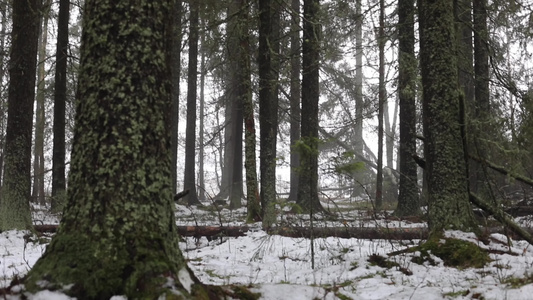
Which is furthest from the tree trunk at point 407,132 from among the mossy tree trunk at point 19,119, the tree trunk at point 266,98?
the mossy tree trunk at point 19,119

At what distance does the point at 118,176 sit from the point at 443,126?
13.0ft

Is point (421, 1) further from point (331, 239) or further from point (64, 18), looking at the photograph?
point (64, 18)

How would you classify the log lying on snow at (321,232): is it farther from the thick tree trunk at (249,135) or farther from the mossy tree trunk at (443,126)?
the thick tree trunk at (249,135)

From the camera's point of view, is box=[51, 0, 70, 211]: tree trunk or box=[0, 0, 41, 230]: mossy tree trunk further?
box=[51, 0, 70, 211]: tree trunk

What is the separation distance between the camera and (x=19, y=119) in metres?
7.82

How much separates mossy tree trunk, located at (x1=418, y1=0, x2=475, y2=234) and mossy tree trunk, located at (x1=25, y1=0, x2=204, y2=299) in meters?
3.45

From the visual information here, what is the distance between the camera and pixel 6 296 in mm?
2535

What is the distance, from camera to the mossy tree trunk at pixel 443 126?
504cm

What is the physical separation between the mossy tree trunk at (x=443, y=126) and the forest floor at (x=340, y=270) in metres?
0.29

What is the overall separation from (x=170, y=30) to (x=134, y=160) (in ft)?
3.30

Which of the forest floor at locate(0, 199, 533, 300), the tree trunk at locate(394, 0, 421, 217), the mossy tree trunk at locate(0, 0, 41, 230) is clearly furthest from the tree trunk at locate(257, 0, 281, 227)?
the mossy tree trunk at locate(0, 0, 41, 230)

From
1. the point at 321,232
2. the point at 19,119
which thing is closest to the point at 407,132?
the point at 321,232

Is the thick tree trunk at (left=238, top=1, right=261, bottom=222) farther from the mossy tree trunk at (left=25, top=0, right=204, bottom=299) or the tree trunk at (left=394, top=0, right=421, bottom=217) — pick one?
the mossy tree trunk at (left=25, top=0, right=204, bottom=299)

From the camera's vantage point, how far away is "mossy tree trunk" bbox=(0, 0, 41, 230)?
7.68 m
